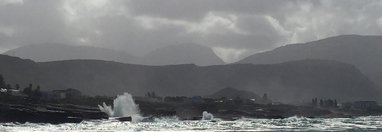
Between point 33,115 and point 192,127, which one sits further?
point 33,115

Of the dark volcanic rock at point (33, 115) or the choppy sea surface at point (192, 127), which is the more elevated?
the dark volcanic rock at point (33, 115)

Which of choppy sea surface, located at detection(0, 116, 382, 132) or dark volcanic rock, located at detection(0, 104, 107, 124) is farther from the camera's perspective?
dark volcanic rock, located at detection(0, 104, 107, 124)

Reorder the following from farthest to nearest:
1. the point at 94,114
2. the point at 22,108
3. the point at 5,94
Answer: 1. the point at 5,94
2. the point at 94,114
3. the point at 22,108

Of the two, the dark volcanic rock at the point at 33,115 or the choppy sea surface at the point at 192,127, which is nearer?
the choppy sea surface at the point at 192,127

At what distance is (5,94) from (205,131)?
386 ft

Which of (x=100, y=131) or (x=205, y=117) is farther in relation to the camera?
(x=205, y=117)

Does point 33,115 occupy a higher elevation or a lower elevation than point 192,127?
higher

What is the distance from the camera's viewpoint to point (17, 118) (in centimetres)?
14712

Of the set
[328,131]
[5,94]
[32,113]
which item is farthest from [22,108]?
[328,131]

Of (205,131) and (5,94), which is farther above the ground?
(5,94)

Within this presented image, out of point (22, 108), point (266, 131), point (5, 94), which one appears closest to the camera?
point (266, 131)

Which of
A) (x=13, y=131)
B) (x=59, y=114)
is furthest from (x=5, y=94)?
(x=13, y=131)

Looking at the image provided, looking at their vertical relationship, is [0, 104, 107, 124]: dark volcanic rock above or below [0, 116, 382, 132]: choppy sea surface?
above

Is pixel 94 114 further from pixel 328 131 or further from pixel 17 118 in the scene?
pixel 328 131
